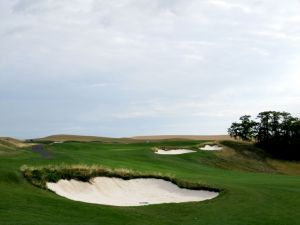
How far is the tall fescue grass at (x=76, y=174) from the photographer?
19.8 m

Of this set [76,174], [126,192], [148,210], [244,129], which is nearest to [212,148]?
[244,129]

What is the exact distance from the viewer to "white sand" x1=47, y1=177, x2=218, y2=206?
20.8m

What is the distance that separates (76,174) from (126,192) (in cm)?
281

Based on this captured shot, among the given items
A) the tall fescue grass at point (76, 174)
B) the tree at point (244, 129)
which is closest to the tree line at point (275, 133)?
the tree at point (244, 129)

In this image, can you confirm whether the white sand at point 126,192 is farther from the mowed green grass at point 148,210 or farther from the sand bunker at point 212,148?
the sand bunker at point 212,148

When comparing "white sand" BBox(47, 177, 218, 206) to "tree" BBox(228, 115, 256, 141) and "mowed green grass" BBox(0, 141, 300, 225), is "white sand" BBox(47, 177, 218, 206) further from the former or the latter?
"tree" BBox(228, 115, 256, 141)

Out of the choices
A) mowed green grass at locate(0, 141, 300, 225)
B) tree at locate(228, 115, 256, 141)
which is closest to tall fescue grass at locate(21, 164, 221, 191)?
mowed green grass at locate(0, 141, 300, 225)

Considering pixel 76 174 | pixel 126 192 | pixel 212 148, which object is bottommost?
pixel 126 192

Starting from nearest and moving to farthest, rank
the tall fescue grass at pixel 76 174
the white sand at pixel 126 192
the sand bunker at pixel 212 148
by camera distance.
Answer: the tall fescue grass at pixel 76 174 → the white sand at pixel 126 192 → the sand bunker at pixel 212 148

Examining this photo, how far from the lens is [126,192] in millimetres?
Answer: 23484

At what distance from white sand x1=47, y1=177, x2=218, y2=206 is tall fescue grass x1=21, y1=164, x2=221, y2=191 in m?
0.27

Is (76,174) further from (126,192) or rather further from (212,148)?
(212,148)

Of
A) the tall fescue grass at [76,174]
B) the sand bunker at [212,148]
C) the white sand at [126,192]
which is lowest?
the white sand at [126,192]

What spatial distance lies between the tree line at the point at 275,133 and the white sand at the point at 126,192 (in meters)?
49.1
